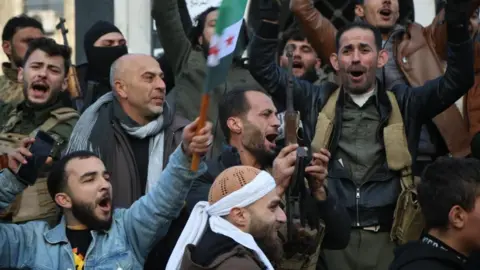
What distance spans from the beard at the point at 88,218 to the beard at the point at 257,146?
0.94m

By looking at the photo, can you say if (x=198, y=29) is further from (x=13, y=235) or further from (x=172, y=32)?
(x=13, y=235)

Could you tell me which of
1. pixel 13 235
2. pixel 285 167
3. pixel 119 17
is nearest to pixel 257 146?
pixel 285 167

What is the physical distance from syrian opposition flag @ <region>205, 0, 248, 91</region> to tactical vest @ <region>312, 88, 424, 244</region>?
1.99 m

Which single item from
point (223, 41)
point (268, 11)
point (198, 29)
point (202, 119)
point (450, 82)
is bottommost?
point (198, 29)

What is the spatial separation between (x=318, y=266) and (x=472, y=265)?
1935mm

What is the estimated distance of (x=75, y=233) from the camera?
7402 mm

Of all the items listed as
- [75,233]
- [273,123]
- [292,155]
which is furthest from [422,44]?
[75,233]

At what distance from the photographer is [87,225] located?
24.2ft

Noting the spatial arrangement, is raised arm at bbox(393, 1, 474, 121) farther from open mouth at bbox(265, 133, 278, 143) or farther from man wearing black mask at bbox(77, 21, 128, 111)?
man wearing black mask at bbox(77, 21, 128, 111)

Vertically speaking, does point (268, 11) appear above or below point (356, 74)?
above

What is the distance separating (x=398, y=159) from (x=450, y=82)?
1.88 ft

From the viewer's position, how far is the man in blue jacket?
720 cm

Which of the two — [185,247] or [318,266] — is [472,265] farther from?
[318,266]

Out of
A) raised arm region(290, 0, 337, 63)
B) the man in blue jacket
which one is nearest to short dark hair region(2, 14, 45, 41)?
raised arm region(290, 0, 337, 63)
